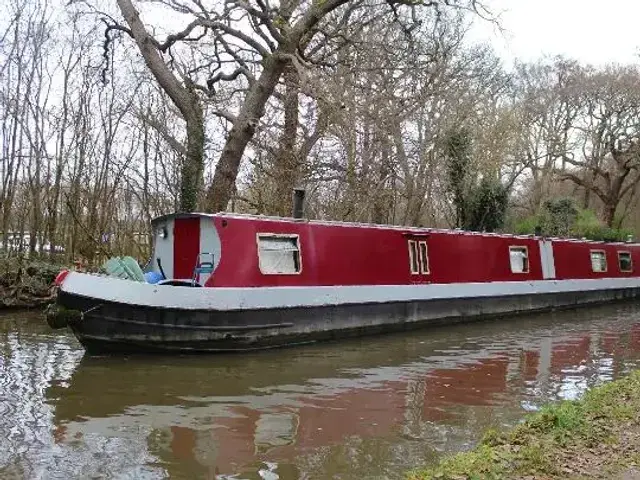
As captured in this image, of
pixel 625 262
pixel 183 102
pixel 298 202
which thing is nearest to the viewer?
pixel 298 202

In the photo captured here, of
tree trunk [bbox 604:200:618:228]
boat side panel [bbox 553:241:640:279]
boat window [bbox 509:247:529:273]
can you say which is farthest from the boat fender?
tree trunk [bbox 604:200:618:228]

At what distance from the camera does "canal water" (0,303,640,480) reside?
16.5 feet

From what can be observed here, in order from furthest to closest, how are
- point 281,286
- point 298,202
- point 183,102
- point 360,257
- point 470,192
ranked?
point 470,192 < point 183,102 < point 360,257 < point 298,202 < point 281,286

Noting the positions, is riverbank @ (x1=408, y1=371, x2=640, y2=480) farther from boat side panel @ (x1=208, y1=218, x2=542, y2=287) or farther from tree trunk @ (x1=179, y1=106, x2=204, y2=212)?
tree trunk @ (x1=179, y1=106, x2=204, y2=212)

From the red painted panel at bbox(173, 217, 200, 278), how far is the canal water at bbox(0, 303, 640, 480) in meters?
1.73

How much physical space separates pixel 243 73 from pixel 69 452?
11604 mm

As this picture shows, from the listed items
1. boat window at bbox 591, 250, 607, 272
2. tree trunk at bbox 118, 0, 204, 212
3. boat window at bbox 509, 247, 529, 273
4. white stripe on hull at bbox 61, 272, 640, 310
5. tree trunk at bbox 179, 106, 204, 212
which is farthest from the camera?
boat window at bbox 591, 250, 607, 272

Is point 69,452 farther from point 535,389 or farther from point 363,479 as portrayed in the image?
point 535,389

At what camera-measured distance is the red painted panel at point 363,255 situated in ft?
32.5

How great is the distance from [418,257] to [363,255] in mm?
1600

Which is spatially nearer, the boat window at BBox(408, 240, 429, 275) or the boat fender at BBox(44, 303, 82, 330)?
the boat fender at BBox(44, 303, 82, 330)

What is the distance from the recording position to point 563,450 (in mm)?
4418

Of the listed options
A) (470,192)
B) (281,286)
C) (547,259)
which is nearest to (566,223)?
(470,192)

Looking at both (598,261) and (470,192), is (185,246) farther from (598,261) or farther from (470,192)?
(598,261)
